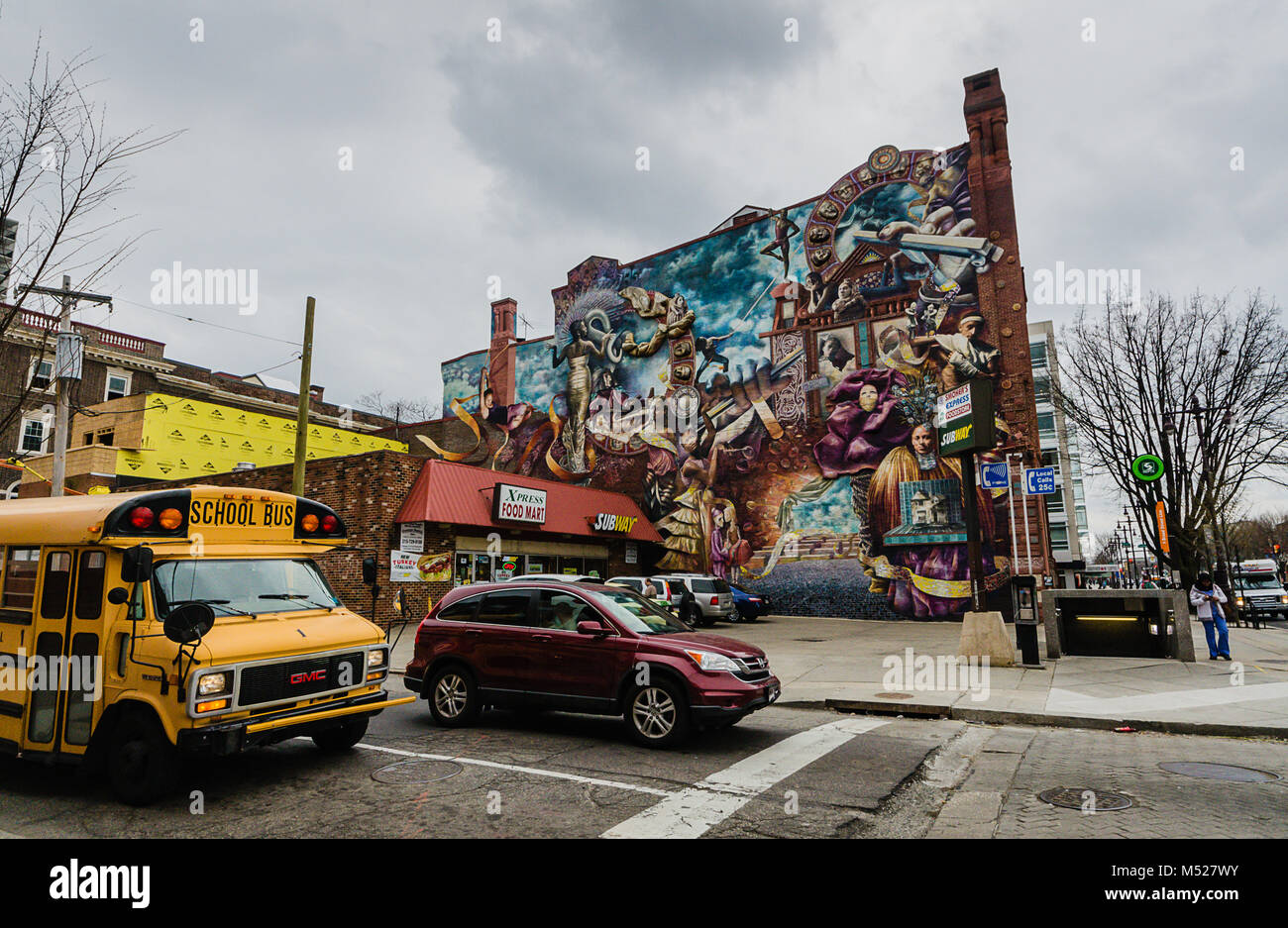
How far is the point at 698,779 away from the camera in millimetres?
6406

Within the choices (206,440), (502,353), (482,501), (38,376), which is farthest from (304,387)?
(206,440)

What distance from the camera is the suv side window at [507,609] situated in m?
8.73

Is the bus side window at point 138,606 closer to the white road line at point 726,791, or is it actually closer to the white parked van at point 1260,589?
the white road line at point 726,791

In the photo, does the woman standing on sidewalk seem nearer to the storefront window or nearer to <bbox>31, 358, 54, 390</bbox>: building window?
<bbox>31, 358, 54, 390</bbox>: building window

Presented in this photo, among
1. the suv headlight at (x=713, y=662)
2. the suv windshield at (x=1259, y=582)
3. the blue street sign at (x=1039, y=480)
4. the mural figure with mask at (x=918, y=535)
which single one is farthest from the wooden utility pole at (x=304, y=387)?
the suv windshield at (x=1259, y=582)

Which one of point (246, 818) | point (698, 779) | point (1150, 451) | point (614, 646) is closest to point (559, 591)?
point (614, 646)

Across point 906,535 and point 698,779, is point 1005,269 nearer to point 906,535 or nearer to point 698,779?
point 906,535

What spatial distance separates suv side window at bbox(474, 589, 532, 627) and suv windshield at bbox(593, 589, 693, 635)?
0.87 metres

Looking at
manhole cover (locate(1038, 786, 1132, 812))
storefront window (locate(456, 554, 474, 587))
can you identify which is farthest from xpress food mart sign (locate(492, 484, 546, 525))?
manhole cover (locate(1038, 786, 1132, 812))

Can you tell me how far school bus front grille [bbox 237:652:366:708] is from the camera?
587 cm

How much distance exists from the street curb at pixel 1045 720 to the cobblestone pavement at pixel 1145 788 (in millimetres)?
237

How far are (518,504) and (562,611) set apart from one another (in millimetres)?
18118

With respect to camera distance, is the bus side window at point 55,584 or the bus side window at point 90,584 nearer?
the bus side window at point 90,584
